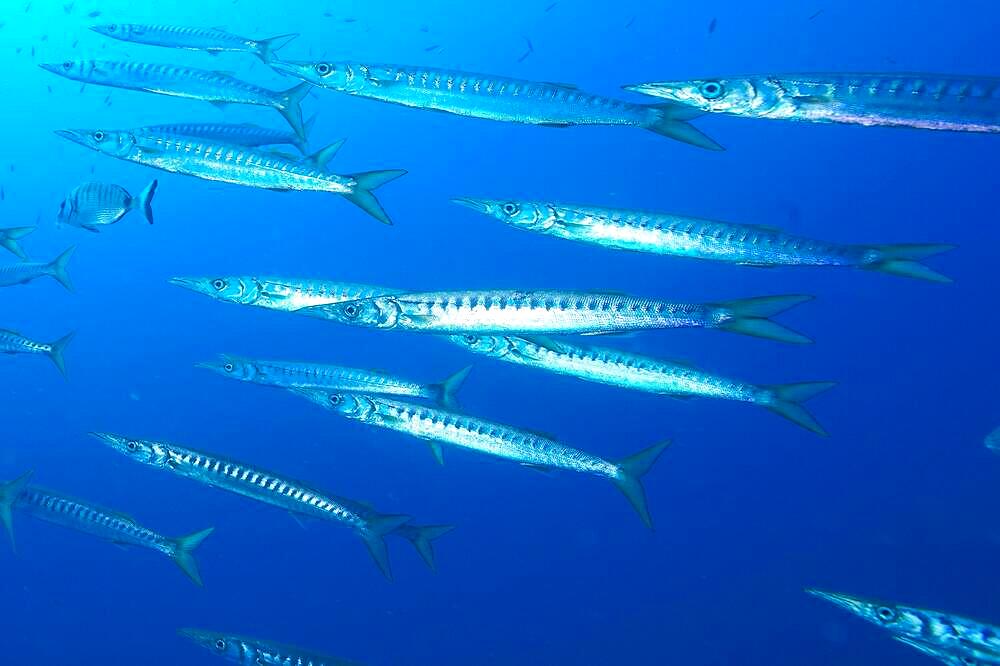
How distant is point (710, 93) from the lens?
344 centimetres

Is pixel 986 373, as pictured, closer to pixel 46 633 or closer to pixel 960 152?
pixel 960 152

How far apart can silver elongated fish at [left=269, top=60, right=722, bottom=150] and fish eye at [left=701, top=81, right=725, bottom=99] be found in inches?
20.8

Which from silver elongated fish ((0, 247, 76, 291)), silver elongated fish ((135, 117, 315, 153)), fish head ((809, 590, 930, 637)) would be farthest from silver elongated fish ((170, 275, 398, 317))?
fish head ((809, 590, 930, 637))

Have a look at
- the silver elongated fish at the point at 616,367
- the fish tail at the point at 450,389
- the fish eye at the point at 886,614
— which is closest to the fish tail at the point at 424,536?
the fish tail at the point at 450,389

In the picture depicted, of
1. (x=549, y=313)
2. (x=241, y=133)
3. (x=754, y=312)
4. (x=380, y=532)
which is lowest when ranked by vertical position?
(x=380, y=532)

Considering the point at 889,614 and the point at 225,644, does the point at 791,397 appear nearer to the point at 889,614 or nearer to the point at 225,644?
the point at 889,614

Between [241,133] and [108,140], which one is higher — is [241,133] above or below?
above

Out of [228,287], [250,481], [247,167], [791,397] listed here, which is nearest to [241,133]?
[228,287]

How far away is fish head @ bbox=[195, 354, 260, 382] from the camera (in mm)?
6039

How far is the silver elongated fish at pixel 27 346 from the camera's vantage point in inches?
254

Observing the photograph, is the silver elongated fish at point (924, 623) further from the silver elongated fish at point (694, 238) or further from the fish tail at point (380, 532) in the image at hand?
the fish tail at point (380, 532)

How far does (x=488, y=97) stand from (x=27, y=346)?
5132mm

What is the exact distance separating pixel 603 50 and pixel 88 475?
131 feet

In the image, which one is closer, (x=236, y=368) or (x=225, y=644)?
(x=225, y=644)
